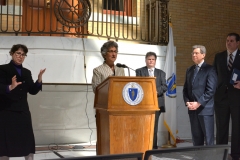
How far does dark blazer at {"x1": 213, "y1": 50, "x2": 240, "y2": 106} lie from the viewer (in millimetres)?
4953

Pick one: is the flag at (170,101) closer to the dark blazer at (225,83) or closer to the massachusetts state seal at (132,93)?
the dark blazer at (225,83)

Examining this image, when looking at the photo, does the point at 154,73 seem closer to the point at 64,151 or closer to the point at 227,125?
the point at 227,125

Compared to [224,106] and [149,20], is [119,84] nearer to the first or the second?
[224,106]

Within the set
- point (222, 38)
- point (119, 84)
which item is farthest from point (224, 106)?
point (222, 38)

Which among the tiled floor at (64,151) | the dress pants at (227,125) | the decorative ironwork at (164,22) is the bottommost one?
the tiled floor at (64,151)

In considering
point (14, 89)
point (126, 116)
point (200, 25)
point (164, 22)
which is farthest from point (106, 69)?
point (200, 25)

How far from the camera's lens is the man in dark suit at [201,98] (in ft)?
14.6

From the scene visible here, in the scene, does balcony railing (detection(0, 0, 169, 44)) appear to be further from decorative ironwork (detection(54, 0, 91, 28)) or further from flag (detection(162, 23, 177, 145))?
flag (detection(162, 23, 177, 145))

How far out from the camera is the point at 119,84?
3424mm

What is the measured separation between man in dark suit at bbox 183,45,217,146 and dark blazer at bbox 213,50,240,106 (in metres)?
0.56

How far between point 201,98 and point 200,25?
17.8ft

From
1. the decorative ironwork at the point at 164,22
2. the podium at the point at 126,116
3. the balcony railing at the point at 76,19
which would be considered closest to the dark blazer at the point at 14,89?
the podium at the point at 126,116

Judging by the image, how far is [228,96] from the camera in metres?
5.02

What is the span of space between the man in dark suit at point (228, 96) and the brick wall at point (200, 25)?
3.84 meters
